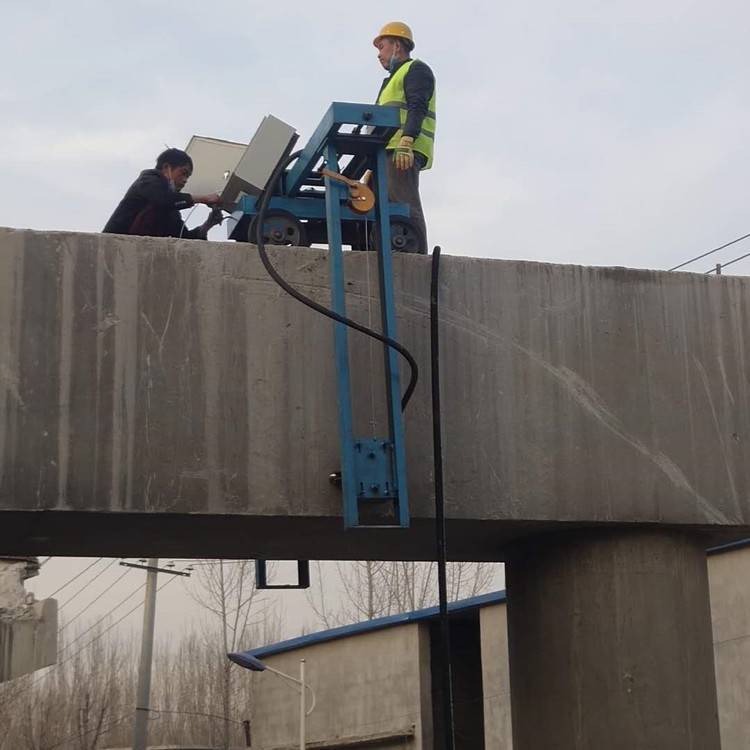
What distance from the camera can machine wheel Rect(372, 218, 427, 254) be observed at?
827 centimetres

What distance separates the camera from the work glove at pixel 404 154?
8582 millimetres

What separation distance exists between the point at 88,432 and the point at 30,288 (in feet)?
2.67

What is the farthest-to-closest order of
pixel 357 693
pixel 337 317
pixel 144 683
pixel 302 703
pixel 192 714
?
pixel 192 714 < pixel 144 683 < pixel 357 693 < pixel 302 703 < pixel 337 317

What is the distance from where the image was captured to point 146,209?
8.36 metres

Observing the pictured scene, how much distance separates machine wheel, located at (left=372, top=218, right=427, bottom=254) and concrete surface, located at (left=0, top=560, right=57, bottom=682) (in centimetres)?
1040

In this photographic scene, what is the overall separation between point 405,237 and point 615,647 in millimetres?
A: 2784

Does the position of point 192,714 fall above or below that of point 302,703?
below

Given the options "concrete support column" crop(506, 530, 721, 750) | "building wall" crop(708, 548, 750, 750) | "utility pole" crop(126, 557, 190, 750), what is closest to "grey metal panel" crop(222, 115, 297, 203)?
"concrete support column" crop(506, 530, 721, 750)

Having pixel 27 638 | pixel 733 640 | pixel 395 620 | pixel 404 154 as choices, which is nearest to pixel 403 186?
pixel 404 154

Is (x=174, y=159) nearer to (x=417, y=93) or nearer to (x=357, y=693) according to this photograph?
Result: (x=417, y=93)

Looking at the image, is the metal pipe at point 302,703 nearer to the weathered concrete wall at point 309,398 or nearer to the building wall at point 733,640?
the building wall at point 733,640

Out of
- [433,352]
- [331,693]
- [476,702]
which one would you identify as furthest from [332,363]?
[331,693]

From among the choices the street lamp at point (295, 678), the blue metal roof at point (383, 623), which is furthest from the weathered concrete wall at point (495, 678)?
the street lamp at point (295, 678)

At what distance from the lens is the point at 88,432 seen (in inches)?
271
